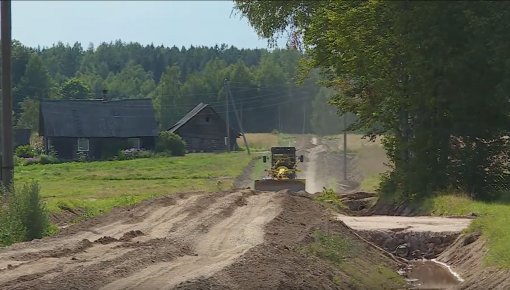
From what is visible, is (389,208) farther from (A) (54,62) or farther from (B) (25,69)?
(A) (54,62)

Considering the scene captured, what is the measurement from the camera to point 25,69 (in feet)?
338

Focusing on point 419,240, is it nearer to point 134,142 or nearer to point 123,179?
point 123,179

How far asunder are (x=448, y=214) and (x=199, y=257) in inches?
460

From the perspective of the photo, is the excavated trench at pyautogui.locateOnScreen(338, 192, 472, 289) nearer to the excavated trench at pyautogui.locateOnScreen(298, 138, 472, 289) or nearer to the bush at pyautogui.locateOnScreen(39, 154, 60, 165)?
the excavated trench at pyautogui.locateOnScreen(298, 138, 472, 289)

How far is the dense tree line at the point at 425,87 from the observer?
75.7ft

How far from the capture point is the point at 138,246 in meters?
19.1

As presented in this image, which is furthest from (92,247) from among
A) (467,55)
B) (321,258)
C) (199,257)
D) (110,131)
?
(110,131)

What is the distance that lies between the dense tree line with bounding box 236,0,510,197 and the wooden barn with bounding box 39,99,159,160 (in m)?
44.3

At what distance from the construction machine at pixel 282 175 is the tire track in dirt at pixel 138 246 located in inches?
436

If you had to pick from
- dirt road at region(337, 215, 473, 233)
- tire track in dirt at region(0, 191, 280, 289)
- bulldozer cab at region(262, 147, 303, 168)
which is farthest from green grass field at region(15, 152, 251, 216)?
dirt road at region(337, 215, 473, 233)

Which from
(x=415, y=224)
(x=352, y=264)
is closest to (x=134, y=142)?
(x=415, y=224)

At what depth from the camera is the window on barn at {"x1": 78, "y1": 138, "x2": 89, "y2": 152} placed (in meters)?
80.8

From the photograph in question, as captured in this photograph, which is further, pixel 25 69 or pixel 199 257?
pixel 25 69

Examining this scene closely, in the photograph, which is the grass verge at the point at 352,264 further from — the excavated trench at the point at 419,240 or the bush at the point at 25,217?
the bush at the point at 25,217
